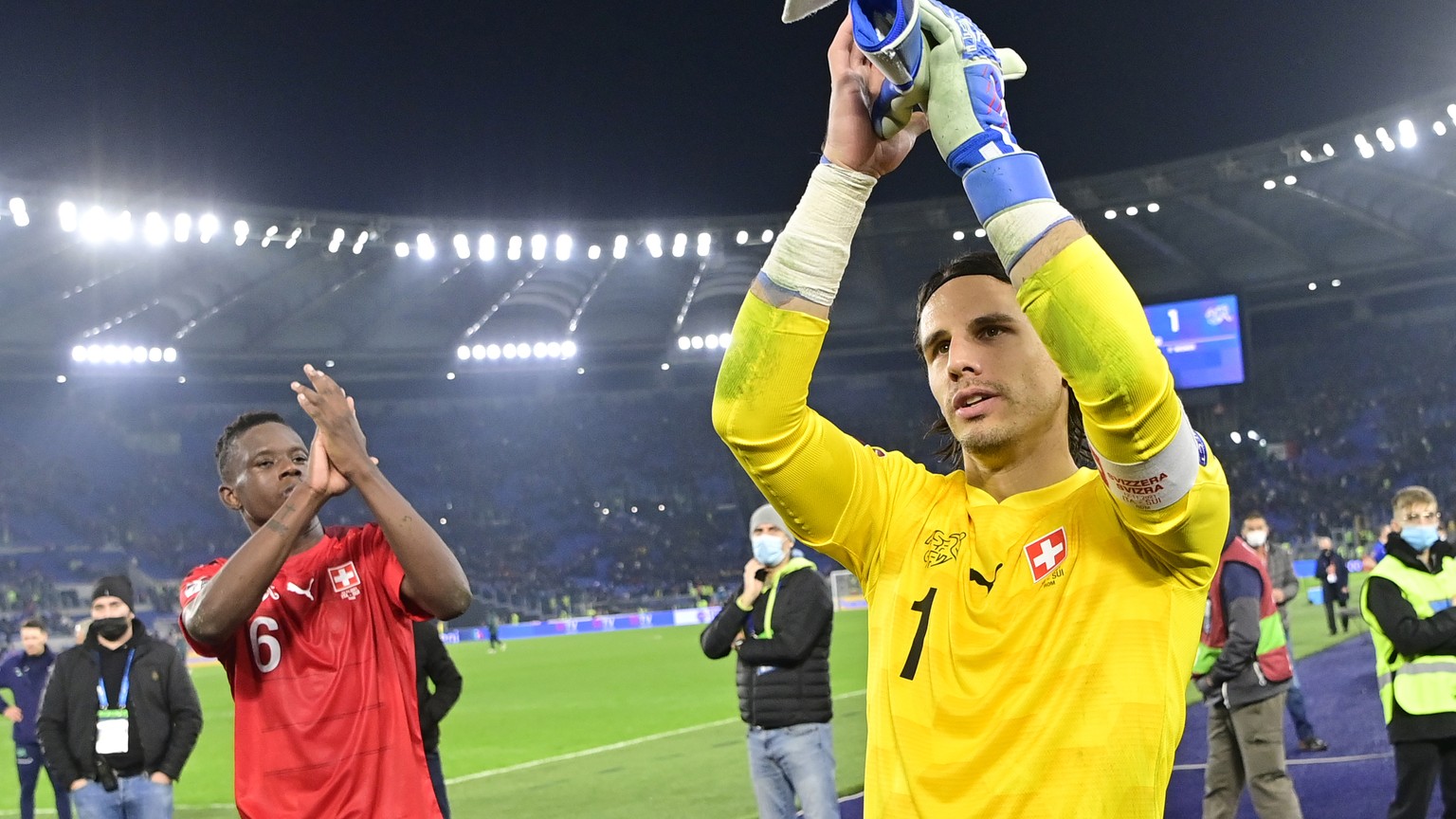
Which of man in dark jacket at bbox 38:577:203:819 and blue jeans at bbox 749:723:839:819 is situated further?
man in dark jacket at bbox 38:577:203:819

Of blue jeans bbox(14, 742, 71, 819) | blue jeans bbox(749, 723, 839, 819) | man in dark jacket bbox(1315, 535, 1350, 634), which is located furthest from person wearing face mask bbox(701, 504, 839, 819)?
man in dark jacket bbox(1315, 535, 1350, 634)

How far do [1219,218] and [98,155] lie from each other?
30201 mm

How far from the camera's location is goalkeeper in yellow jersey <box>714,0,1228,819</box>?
1.61 m

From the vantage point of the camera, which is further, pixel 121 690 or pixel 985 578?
pixel 121 690

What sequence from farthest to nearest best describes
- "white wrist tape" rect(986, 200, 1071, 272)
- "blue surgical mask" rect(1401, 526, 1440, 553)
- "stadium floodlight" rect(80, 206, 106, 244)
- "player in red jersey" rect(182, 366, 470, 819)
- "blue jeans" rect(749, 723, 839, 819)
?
"stadium floodlight" rect(80, 206, 106, 244)
"blue jeans" rect(749, 723, 839, 819)
"blue surgical mask" rect(1401, 526, 1440, 553)
"player in red jersey" rect(182, 366, 470, 819)
"white wrist tape" rect(986, 200, 1071, 272)

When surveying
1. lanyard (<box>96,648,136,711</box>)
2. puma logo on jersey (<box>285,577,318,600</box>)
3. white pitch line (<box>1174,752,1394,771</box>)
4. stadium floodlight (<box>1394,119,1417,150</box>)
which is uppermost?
stadium floodlight (<box>1394,119,1417,150</box>)

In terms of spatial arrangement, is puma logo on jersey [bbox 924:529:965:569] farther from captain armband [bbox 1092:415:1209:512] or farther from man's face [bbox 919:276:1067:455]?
captain armband [bbox 1092:415:1209:512]

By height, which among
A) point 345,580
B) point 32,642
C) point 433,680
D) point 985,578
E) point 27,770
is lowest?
point 27,770

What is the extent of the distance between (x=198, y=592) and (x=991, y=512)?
2.76m

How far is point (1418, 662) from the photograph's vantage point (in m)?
5.86

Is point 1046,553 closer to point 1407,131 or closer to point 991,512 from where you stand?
point 991,512

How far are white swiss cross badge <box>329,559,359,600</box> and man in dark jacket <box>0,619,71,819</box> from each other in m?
7.20

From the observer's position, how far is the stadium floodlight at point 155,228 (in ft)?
93.0

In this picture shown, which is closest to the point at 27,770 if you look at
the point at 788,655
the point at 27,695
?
the point at 27,695
